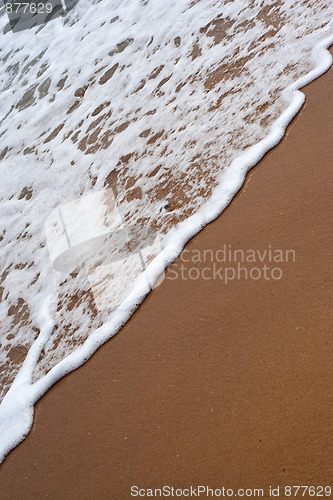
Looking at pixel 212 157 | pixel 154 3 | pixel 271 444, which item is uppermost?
pixel 154 3

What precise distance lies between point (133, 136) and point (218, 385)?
8.19ft

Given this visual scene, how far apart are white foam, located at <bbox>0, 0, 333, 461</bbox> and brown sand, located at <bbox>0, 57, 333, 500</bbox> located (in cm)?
18

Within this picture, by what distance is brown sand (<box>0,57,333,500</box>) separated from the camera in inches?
74.7

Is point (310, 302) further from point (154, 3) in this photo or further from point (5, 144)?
point (154, 3)

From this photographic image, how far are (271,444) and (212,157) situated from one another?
6.69 feet

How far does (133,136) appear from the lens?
395cm

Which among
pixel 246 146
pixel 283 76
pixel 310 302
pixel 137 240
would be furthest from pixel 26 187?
pixel 310 302

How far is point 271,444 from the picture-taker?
6.12 ft

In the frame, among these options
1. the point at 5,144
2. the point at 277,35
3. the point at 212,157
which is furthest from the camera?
the point at 5,144

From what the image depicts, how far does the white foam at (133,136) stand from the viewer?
9.21 feet

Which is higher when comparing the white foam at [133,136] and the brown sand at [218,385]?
the white foam at [133,136]

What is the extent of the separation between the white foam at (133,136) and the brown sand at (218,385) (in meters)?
0.18

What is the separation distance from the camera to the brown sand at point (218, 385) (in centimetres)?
190

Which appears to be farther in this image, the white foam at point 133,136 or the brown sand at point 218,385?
the white foam at point 133,136
